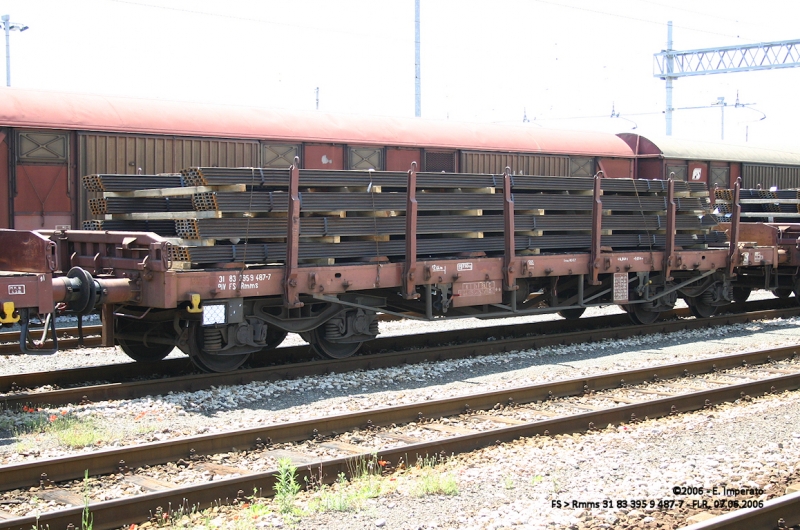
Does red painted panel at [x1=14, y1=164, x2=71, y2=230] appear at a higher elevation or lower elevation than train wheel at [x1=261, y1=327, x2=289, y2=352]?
higher

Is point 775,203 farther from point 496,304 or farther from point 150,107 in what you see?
point 150,107

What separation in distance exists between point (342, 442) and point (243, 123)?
9.12 metres

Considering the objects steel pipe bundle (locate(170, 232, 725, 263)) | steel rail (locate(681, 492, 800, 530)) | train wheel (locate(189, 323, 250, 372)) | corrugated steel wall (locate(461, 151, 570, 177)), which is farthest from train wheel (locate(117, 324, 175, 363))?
corrugated steel wall (locate(461, 151, 570, 177))

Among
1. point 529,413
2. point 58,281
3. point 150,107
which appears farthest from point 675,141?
point 58,281

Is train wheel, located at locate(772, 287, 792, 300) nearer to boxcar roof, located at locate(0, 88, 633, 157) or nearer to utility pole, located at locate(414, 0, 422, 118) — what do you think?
boxcar roof, located at locate(0, 88, 633, 157)

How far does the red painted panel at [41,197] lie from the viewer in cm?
1326

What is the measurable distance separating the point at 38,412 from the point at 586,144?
50.8ft

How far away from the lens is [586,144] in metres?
20.5

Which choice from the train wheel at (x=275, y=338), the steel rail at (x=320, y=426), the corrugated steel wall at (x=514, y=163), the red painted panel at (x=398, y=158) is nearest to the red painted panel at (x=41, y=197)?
the train wheel at (x=275, y=338)

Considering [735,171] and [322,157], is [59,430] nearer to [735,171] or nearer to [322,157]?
[322,157]

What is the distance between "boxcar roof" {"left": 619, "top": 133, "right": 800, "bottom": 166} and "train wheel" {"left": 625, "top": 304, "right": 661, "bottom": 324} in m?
7.60

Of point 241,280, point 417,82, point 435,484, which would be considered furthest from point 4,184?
point 417,82

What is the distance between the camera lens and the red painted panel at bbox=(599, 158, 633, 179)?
68.0 ft

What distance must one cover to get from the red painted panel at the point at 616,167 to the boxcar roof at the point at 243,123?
64.2 inches
